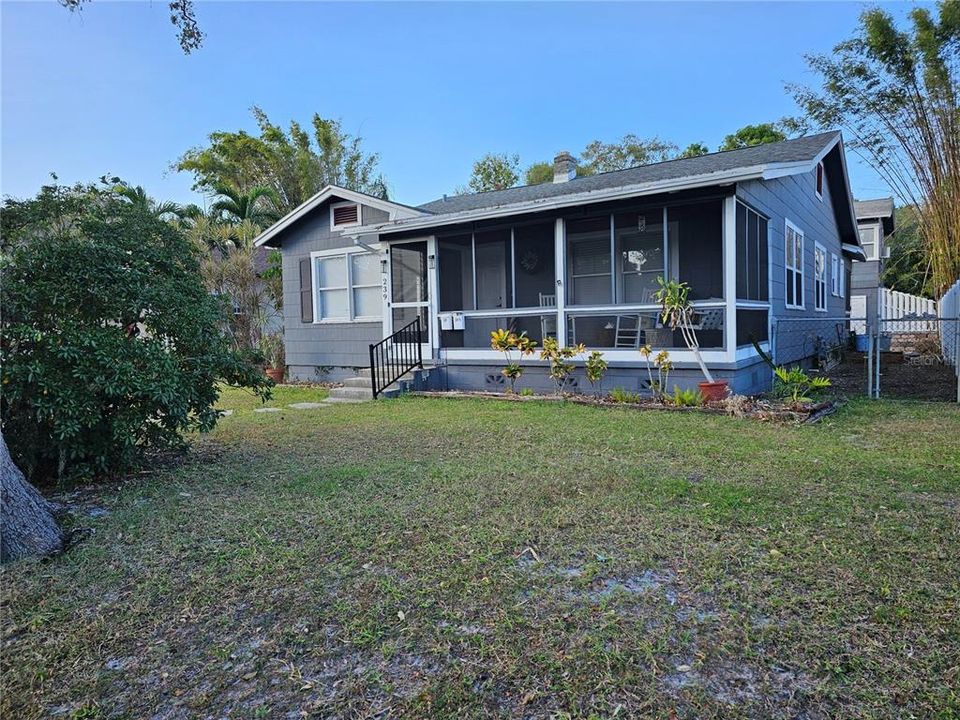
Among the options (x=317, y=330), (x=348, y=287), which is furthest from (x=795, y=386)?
(x=317, y=330)

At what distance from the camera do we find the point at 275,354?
569 inches

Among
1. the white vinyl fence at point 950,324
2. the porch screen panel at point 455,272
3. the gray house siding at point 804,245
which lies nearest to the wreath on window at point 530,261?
the porch screen panel at point 455,272

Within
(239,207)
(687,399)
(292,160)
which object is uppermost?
(292,160)

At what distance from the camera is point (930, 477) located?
4453 mm

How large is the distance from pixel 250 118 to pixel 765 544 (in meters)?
31.2

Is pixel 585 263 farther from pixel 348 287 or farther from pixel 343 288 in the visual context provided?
pixel 343 288

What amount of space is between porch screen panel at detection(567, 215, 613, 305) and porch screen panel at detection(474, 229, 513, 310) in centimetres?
133

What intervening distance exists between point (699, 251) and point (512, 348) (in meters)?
3.84

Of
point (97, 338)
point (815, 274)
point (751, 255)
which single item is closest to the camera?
point (97, 338)

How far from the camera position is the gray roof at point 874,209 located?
21.2 metres

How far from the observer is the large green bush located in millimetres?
4438

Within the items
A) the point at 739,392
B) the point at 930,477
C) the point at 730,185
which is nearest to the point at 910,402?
the point at 739,392

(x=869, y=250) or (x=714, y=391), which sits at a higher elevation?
(x=869, y=250)

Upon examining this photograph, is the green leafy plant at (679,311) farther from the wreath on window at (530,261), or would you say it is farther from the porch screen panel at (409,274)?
the porch screen panel at (409,274)
